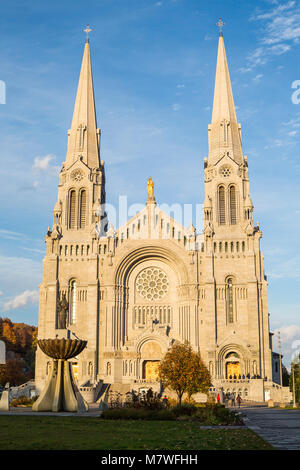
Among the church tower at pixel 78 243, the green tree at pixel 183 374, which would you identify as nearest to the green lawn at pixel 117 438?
the green tree at pixel 183 374

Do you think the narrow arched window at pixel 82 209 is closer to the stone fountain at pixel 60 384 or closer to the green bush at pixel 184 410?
the stone fountain at pixel 60 384

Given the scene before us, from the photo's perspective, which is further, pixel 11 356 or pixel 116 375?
pixel 11 356

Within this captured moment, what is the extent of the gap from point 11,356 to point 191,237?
1538 inches

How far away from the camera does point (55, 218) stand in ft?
210

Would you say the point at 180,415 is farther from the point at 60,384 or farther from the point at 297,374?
the point at 297,374

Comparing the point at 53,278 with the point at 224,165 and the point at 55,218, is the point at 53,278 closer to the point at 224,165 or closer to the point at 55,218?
the point at 55,218

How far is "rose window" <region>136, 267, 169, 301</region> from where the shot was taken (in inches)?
2462

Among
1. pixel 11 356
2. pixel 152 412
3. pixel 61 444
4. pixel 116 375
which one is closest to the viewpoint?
pixel 61 444

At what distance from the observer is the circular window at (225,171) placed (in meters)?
63.7

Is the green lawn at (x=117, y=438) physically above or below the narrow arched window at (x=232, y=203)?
below

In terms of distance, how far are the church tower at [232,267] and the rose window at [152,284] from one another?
593cm

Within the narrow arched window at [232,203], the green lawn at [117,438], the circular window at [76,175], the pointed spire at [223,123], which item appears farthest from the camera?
the circular window at [76,175]

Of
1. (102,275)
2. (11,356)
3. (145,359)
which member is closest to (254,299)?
(145,359)

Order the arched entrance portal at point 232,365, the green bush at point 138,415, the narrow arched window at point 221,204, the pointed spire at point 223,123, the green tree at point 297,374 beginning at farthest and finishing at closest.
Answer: the pointed spire at point 223,123, the narrow arched window at point 221,204, the arched entrance portal at point 232,365, the green tree at point 297,374, the green bush at point 138,415
